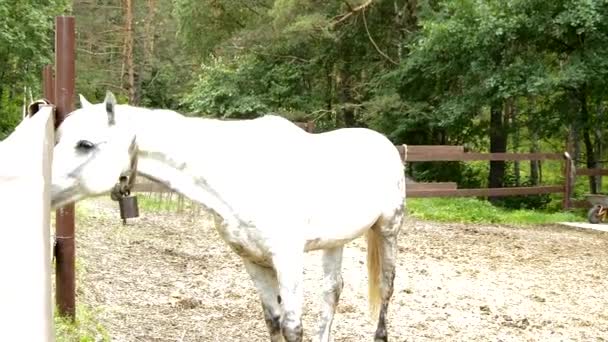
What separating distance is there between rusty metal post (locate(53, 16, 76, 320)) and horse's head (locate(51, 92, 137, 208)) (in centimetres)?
98

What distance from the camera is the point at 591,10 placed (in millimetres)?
10109

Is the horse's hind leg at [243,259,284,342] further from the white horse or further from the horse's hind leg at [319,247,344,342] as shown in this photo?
the horse's hind leg at [319,247,344,342]

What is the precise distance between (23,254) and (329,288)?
2.71m

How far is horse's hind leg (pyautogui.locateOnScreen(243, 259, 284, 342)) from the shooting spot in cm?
291

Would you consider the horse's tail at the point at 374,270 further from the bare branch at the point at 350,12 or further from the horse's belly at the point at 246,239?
the bare branch at the point at 350,12

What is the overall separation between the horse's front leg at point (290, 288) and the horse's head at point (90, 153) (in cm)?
72

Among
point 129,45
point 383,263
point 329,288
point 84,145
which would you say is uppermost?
point 129,45

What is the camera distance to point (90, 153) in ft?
7.36

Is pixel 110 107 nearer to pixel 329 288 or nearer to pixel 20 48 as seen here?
pixel 329 288

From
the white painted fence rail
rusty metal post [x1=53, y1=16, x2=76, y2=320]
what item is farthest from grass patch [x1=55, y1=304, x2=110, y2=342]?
the white painted fence rail

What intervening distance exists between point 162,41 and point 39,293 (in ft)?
84.4

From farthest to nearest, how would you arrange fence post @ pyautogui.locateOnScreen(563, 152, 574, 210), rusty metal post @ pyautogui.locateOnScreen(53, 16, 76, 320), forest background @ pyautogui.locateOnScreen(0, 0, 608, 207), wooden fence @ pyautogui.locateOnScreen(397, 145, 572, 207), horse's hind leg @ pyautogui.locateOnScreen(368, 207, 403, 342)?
fence post @ pyautogui.locateOnScreen(563, 152, 574, 210), forest background @ pyautogui.locateOnScreen(0, 0, 608, 207), wooden fence @ pyautogui.locateOnScreen(397, 145, 572, 207), horse's hind leg @ pyautogui.locateOnScreen(368, 207, 403, 342), rusty metal post @ pyautogui.locateOnScreen(53, 16, 76, 320)

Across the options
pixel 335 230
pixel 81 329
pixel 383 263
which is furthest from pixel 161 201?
pixel 383 263

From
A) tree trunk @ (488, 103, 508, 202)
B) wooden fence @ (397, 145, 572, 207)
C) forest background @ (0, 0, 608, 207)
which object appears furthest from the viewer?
tree trunk @ (488, 103, 508, 202)
